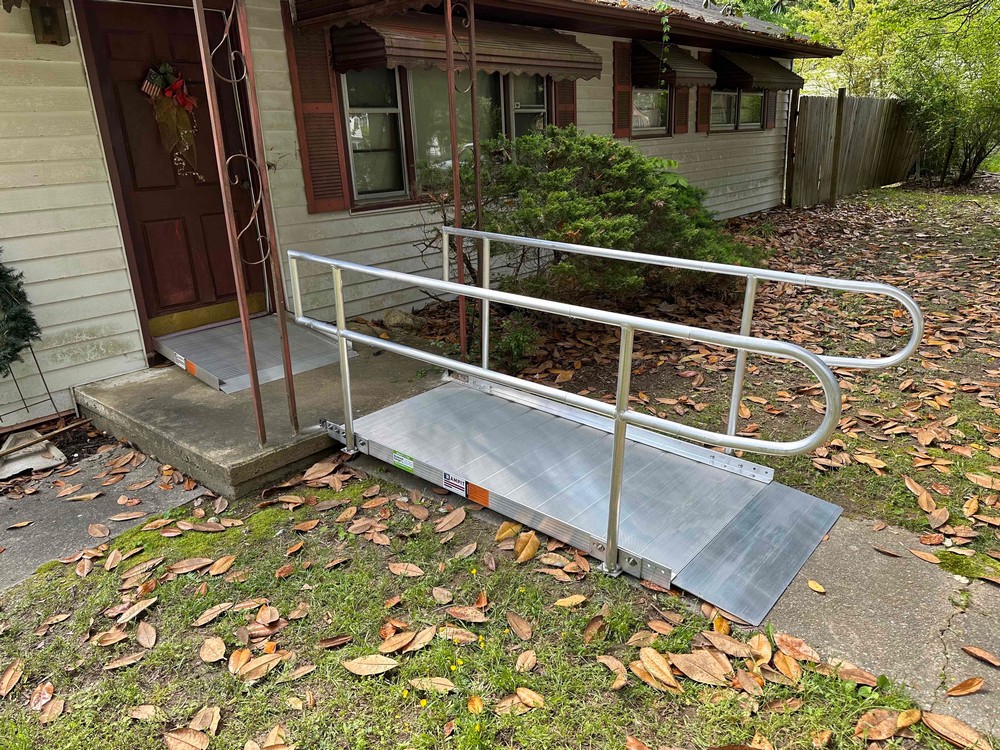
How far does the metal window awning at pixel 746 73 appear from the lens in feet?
34.7

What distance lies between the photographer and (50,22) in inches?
165

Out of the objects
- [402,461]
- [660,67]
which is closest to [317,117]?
[402,461]

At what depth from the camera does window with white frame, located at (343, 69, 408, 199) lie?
6.09 meters

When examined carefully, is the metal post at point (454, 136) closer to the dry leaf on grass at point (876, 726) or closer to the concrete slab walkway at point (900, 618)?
the concrete slab walkway at point (900, 618)

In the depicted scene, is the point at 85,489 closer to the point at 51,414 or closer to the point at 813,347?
the point at 51,414

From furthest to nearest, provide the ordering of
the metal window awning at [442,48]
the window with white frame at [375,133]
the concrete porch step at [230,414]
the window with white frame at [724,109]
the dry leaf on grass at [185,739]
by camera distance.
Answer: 1. the window with white frame at [724,109]
2. the window with white frame at [375,133]
3. the metal window awning at [442,48]
4. the concrete porch step at [230,414]
5. the dry leaf on grass at [185,739]

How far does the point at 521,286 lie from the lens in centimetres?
554

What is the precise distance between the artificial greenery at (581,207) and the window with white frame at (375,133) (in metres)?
0.72

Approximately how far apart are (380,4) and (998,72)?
45.5ft

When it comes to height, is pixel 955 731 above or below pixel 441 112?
below

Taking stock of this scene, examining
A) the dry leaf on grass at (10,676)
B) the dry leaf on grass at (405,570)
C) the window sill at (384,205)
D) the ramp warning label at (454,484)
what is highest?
the window sill at (384,205)

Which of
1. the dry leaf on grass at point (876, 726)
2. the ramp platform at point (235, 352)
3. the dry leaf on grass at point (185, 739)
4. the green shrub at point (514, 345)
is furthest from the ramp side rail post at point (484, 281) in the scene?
the dry leaf on grass at point (876, 726)

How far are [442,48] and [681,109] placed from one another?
603 centimetres

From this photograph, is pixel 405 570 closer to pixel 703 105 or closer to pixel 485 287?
pixel 485 287
